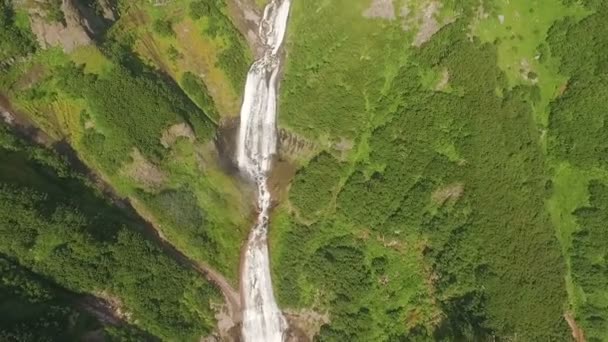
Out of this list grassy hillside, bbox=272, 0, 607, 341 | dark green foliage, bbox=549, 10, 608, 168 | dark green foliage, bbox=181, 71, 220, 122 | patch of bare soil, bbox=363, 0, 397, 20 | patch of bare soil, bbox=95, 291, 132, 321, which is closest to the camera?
patch of bare soil, bbox=95, 291, 132, 321

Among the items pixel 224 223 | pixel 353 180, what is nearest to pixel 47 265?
pixel 224 223

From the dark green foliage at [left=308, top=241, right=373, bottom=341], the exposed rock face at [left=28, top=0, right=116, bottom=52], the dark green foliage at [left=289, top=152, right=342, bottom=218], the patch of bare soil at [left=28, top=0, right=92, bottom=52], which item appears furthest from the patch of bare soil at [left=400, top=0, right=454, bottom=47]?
the patch of bare soil at [left=28, top=0, right=92, bottom=52]

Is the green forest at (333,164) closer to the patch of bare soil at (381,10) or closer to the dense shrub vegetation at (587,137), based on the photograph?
the dense shrub vegetation at (587,137)

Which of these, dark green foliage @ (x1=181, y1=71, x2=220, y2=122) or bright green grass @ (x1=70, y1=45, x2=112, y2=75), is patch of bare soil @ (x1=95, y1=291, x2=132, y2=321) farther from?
bright green grass @ (x1=70, y1=45, x2=112, y2=75)

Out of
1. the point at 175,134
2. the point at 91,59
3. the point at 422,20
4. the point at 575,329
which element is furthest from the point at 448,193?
the point at 91,59

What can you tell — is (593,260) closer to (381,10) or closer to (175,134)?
(381,10)

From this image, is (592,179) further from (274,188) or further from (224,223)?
(224,223)
